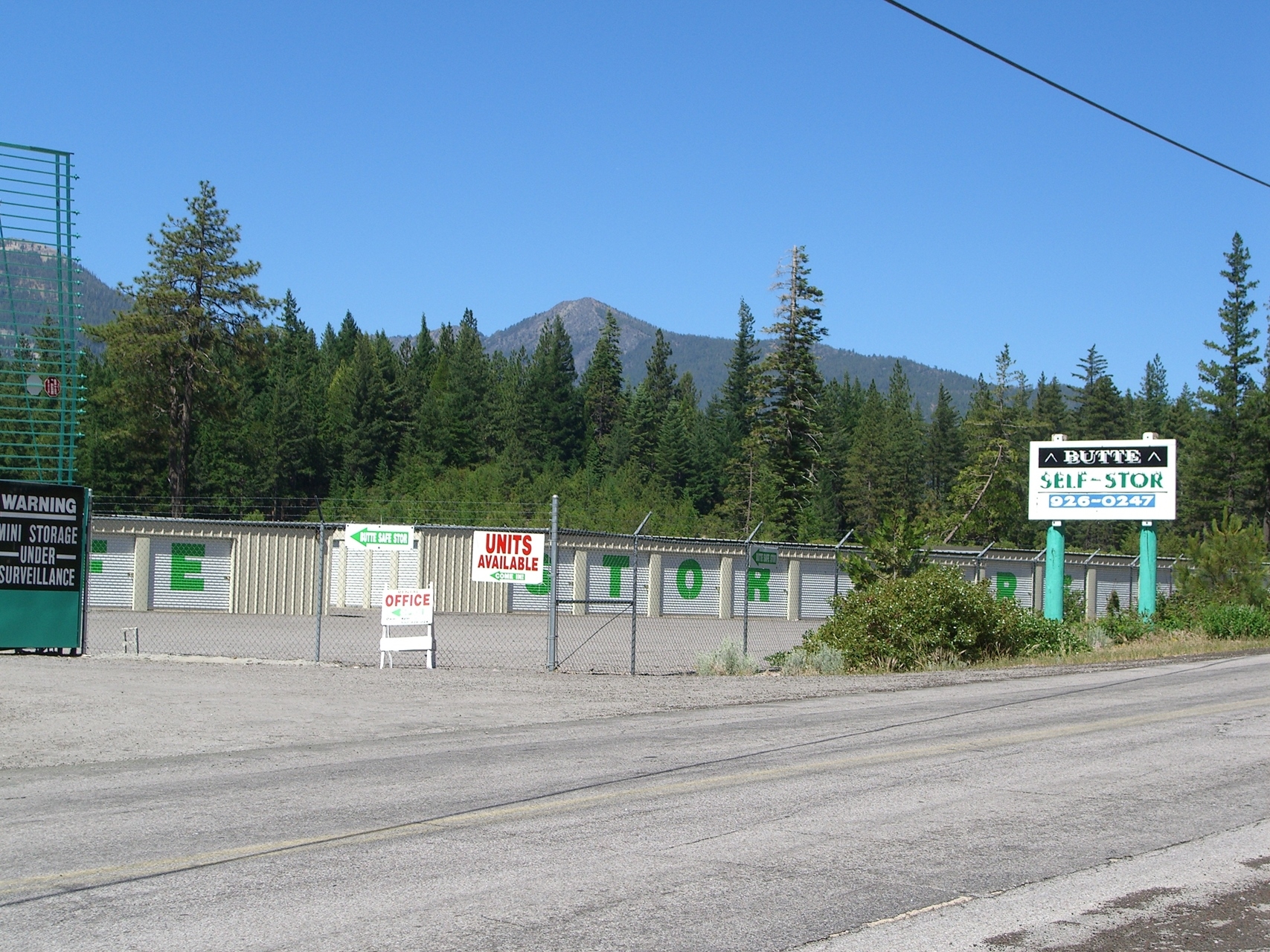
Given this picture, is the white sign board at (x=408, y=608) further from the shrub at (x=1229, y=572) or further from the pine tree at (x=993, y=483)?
the pine tree at (x=993, y=483)

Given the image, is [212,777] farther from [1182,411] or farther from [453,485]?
[1182,411]

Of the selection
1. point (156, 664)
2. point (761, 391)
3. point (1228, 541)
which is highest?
point (761, 391)

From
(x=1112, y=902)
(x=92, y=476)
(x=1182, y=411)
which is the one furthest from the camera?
(x=1182, y=411)

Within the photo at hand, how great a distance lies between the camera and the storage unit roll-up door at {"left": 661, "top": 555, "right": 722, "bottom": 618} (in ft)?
133

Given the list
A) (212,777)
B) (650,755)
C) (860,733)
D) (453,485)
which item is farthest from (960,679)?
(453,485)

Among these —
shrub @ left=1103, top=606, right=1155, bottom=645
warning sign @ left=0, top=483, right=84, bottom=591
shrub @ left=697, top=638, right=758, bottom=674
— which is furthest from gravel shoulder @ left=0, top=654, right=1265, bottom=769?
shrub @ left=1103, top=606, right=1155, bottom=645

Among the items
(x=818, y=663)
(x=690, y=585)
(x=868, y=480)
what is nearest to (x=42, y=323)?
(x=818, y=663)

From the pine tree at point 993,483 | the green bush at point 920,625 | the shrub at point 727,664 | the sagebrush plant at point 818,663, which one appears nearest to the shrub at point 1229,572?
the green bush at point 920,625

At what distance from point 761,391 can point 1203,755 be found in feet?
212

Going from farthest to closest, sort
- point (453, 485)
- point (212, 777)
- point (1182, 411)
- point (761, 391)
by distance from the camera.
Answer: point (1182, 411), point (453, 485), point (761, 391), point (212, 777)

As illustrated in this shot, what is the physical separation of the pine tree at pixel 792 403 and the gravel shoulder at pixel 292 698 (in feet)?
178

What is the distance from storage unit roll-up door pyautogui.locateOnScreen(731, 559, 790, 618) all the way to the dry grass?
17.8 m

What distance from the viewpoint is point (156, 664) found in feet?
59.7

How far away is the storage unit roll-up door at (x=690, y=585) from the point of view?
1596 inches
